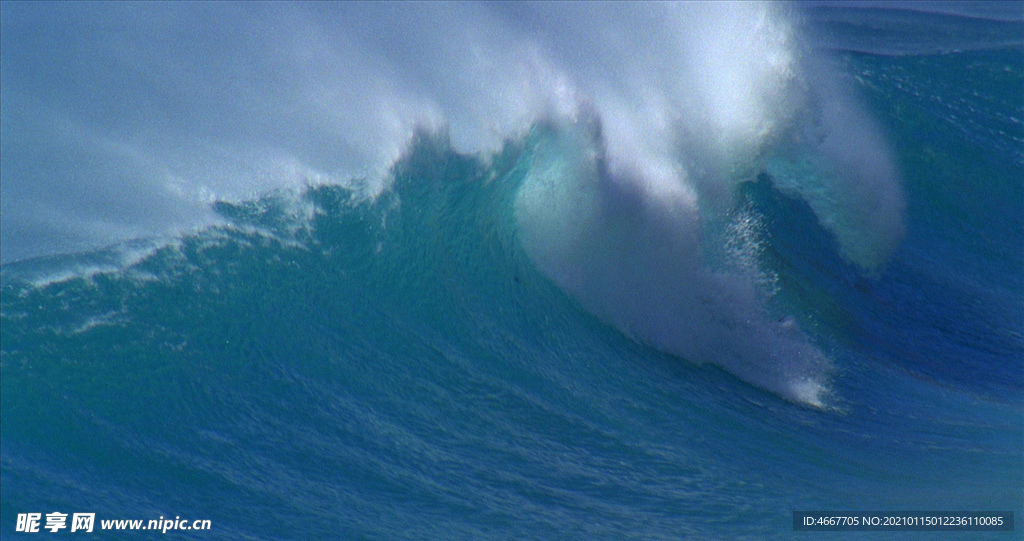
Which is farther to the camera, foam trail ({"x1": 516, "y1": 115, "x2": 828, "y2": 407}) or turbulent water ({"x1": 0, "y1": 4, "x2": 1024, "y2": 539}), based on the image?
foam trail ({"x1": 516, "y1": 115, "x2": 828, "y2": 407})

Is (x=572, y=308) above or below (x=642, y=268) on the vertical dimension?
below

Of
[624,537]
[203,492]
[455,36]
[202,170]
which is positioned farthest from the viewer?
[455,36]

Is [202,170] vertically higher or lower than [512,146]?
lower

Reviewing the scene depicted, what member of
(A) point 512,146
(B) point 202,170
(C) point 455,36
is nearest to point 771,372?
(A) point 512,146

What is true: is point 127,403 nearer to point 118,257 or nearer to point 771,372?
point 118,257

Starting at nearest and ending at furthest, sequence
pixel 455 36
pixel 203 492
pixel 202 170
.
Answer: pixel 203 492, pixel 202 170, pixel 455 36

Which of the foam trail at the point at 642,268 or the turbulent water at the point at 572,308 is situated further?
the foam trail at the point at 642,268

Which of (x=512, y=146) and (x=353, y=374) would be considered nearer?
(x=353, y=374)

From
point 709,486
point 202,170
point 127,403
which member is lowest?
point 709,486
